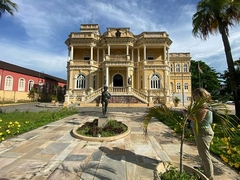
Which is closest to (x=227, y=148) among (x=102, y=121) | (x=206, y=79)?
(x=102, y=121)

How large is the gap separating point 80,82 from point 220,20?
19.7 metres

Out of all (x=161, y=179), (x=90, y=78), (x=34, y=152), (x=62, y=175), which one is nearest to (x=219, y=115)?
(x=161, y=179)

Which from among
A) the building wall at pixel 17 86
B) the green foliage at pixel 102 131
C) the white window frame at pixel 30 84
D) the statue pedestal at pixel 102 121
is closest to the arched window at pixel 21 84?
the building wall at pixel 17 86

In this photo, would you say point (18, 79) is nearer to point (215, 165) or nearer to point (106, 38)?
point (106, 38)

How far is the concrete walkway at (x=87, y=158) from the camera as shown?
10.6 feet

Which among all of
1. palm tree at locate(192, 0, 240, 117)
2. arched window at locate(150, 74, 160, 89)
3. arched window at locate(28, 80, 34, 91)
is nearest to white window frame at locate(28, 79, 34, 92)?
arched window at locate(28, 80, 34, 91)

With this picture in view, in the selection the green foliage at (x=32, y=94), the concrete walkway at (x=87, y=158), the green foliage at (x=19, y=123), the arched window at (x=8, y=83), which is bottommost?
the concrete walkway at (x=87, y=158)

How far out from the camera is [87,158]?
406cm

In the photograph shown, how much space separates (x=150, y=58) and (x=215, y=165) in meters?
23.0

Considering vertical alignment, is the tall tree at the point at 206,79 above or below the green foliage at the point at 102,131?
above

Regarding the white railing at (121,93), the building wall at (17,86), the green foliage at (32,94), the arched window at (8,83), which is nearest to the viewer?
the white railing at (121,93)

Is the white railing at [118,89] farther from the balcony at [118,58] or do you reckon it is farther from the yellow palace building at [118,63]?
the balcony at [118,58]

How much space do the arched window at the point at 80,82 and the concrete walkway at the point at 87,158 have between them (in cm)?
1820

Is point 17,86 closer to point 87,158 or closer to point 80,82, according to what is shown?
point 80,82
